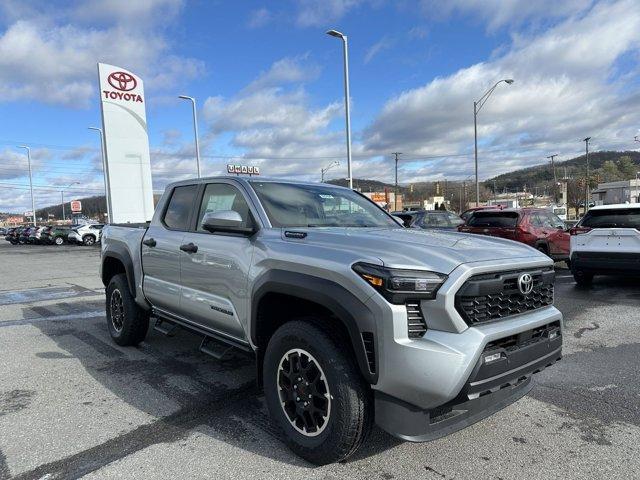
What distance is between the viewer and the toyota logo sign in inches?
974

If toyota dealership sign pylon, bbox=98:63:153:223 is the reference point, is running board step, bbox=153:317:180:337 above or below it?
below

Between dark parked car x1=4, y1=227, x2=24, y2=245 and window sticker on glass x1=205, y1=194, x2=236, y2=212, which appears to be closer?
window sticker on glass x1=205, y1=194, x2=236, y2=212

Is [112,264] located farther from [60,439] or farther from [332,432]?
[332,432]

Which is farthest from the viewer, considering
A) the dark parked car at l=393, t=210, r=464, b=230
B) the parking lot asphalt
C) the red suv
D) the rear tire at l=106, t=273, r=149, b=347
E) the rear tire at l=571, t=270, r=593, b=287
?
the dark parked car at l=393, t=210, r=464, b=230

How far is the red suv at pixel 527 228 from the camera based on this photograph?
40.2 feet

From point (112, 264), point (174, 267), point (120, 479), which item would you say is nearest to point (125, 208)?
point (112, 264)

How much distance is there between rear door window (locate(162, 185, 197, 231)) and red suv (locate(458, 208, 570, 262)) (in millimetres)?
9205

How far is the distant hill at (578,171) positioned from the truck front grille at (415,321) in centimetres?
9962

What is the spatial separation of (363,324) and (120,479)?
5.58ft

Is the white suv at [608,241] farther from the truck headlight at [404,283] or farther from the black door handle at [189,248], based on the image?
the black door handle at [189,248]

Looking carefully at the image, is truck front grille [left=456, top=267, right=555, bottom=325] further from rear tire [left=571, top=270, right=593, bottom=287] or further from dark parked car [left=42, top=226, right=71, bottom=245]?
dark parked car [left=42, top=226, right=71, bottom=245]

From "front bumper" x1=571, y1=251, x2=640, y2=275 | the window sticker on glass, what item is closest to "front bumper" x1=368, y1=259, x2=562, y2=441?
the window sticker on glass

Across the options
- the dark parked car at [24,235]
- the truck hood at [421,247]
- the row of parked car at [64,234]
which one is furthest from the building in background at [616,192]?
the truck hood at [421,247]

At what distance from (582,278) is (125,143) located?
22.4 metres
